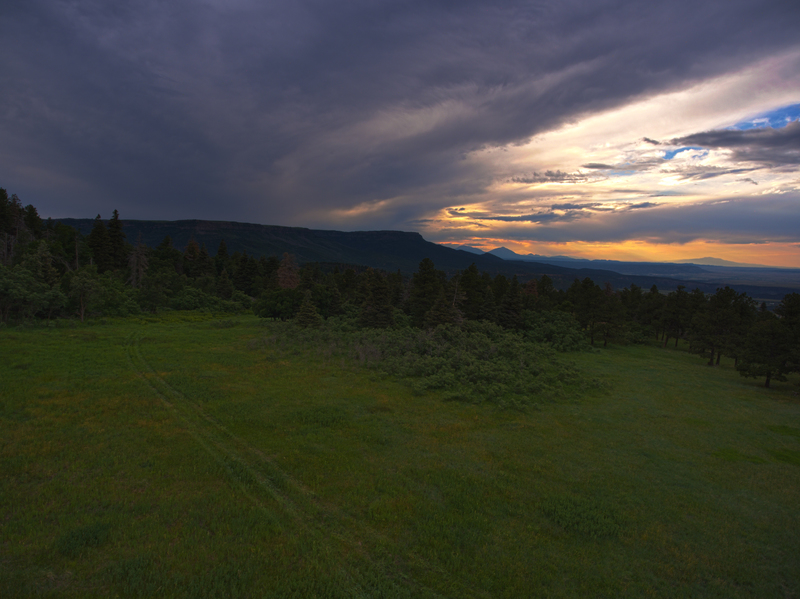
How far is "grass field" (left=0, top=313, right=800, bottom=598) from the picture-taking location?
27.1 ft

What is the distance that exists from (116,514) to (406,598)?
26.1 feet

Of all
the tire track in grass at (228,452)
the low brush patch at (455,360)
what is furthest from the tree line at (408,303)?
the tire track in grass at (228,452)

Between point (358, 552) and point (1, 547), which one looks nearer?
point (1, 547)

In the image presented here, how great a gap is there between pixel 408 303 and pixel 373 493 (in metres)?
44.0

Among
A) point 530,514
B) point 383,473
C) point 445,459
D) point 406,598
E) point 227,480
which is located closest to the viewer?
point 406,598

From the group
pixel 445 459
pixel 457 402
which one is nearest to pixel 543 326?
pixel 457 402

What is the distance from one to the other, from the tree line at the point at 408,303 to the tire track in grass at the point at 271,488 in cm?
2871

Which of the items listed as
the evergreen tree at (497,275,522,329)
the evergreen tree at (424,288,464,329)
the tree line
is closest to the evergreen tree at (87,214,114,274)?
the tree line

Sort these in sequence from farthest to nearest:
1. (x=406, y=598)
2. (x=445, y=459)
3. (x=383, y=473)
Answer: (x=445, y=459)
(x=383, y=473)
(x=406, y=598)

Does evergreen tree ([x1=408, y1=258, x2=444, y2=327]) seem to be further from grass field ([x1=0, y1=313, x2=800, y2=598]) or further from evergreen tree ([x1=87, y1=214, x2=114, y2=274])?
evergreen tree ([x1=87, y1=214, x2=114, y2=274])

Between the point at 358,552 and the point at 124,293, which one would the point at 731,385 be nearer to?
the point at 358,552

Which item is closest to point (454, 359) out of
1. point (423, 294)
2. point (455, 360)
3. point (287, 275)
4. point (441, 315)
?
point (455, 360)

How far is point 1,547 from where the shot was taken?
8.30 m

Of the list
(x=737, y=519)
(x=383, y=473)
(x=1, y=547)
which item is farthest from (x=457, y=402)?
(x=1, y=547)
